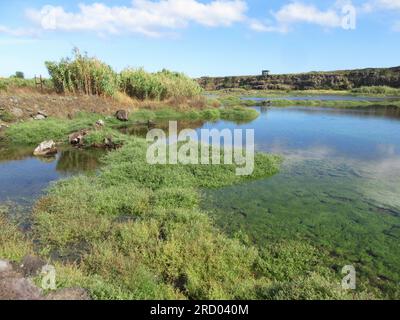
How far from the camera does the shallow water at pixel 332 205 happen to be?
8.86 m

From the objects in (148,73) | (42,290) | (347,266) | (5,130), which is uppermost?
(148,73)

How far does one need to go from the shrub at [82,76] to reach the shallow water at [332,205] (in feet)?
62.9

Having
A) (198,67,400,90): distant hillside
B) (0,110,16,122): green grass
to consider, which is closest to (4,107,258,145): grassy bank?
(0,110,16,122): green grass

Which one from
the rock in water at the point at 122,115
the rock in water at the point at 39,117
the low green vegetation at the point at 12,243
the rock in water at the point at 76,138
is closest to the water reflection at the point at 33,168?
the rock in water at the point at 76,138

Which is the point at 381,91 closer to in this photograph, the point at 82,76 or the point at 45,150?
the point at 82,76

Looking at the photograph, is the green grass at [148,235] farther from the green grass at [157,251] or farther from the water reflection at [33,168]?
the water reflection at [33,168]

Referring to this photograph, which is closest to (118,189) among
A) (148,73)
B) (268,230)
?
(268,230)

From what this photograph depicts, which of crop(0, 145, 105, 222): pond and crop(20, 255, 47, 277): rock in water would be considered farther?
crop(0, 145, 105, 222): pond

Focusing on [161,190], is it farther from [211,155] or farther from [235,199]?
[211,155]

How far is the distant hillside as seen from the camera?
11186 cm

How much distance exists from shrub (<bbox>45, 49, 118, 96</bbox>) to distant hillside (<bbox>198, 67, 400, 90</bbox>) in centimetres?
10138

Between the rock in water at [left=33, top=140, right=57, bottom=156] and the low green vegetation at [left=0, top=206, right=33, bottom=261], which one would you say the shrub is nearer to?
the rock in water at [left=33, top=140, right=57, bottom=156]

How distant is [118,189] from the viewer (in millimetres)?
12344

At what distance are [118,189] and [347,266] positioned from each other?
811 centimetres
